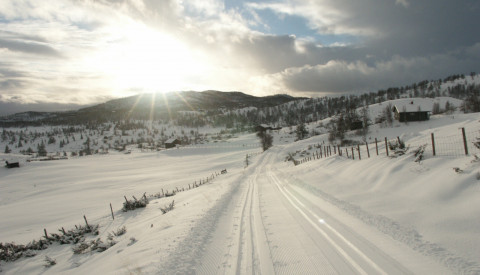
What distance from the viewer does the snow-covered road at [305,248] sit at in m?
5.54

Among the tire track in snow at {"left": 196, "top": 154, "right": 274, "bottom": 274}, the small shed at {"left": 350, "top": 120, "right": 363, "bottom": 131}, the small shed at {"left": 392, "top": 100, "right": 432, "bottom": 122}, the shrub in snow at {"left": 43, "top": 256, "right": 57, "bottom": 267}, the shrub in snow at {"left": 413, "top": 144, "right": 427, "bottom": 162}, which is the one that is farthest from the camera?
the small shed at {"left": 350, "top": 120, "right": 363, "bottom": 131}

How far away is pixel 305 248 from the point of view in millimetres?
6652

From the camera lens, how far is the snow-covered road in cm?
554

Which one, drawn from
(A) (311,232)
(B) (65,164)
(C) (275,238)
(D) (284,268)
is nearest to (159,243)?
(C) (275,238)

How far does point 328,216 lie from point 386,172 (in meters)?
5.81

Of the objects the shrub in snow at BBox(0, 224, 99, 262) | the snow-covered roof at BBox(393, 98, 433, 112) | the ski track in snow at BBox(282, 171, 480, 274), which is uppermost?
the snow-covered roof at BBox(393, 98, 433, 112)

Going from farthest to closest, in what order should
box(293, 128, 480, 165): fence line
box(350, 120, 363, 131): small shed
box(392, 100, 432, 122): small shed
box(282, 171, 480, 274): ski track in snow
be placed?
box(350, 120, 363, 131): small shed
box(392, 100, 432, 122): small shed
box(293, 128, 480, 165): fence line
box(282, 171, 480, 274): ski track in snow

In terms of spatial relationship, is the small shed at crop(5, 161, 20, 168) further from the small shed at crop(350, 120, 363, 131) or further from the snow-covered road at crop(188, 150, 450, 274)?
the small shed at crop(350, 120, 363, 131)

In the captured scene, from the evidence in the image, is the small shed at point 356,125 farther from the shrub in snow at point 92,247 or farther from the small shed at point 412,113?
the shrub in snow at point 92,247

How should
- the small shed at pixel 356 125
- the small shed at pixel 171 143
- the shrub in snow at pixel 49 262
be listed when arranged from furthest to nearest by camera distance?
the small shed at pixel 171 143 < the small shed at pixel 356 125 < the shrub in snow at pixel 49 262

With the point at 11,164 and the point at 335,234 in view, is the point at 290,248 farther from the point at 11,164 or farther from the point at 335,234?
the point at 11,164

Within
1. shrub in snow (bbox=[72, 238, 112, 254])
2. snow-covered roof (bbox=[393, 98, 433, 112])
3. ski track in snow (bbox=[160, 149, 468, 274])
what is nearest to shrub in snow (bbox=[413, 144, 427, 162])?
ski track in snow (bbox=[160, 149, 468, 274])

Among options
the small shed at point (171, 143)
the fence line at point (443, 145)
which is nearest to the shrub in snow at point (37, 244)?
the fence line at point (443, 145)

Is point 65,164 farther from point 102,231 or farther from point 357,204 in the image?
point 357,204
